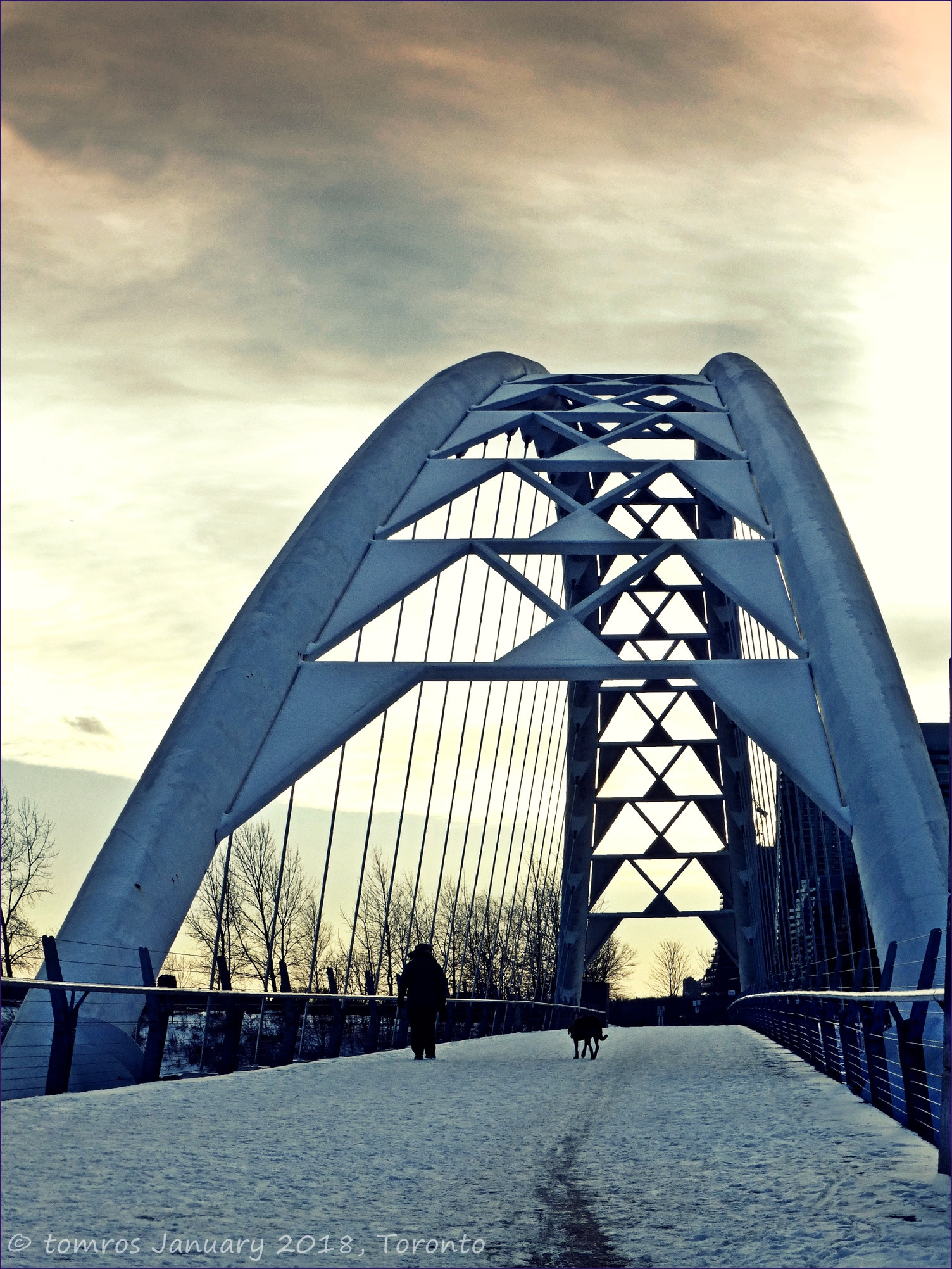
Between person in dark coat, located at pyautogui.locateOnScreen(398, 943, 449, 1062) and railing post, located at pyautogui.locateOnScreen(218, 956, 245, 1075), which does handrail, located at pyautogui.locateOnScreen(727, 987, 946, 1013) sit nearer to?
person in dark coat, located at pyautogui.locateOnScreen(398, 943, 449, 1062)

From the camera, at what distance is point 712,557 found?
55.8ft

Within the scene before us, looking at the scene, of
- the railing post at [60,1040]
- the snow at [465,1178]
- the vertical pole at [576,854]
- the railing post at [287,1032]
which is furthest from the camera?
the vertical pole at [576,854]

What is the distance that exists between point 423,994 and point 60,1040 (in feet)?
16.6

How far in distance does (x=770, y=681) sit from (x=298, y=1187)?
10.3 metres

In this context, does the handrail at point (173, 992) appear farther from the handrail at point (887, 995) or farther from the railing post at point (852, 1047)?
the railing post at point (852, 1047)

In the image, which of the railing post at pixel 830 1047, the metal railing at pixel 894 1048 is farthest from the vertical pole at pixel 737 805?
→ the railing post at pixel 830 1047

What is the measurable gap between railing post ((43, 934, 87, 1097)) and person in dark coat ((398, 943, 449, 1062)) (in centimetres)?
460

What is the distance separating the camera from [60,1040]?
8.98 m

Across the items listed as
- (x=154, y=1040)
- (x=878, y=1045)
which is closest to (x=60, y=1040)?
(x=154, y=1040)

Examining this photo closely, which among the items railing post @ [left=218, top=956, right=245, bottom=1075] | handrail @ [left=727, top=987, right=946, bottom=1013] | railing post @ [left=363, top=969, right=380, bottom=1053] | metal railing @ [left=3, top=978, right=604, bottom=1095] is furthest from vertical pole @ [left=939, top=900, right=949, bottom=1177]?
railing post @ [left=363, top=969, right=380, bottom=1053]

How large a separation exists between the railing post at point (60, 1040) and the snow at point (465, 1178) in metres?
0.52

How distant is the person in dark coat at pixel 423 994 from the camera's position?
44.0 ft

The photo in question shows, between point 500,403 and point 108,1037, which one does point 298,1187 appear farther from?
point 500,403

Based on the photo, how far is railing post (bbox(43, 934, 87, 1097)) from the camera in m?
8.86
